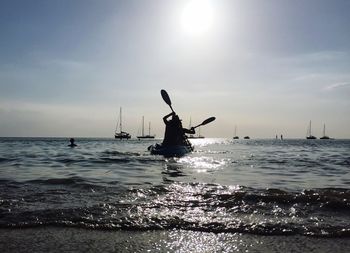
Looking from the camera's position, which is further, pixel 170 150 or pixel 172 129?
pixel 172 129

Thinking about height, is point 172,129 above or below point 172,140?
above

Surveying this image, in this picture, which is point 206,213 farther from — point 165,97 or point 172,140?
point 165,97

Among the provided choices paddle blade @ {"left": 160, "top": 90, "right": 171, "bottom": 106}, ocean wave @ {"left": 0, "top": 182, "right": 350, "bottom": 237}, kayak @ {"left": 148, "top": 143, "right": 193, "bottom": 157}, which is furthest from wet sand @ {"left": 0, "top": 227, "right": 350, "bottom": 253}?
paddle blade @ {"left": 160, "top": 90, "right": 171, "bottom": 106}

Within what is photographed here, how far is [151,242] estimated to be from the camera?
6168mm

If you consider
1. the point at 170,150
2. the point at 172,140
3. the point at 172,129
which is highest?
the point at 172,129

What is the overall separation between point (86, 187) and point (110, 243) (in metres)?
6.82

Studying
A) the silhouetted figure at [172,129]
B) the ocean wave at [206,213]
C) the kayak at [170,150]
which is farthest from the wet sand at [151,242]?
the silhouetted figure at [172,129]

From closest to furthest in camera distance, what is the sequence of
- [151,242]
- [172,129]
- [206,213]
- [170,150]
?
[151,242] < [206,213] < [170,150] < [172,129]

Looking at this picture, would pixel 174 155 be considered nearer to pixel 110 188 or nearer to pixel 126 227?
pixel 110 188

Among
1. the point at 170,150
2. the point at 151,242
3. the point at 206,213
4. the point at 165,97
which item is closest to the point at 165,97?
the point at 165,97

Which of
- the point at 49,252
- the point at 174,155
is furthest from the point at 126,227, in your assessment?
the point at 174,155

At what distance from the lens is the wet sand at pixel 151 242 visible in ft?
19.0

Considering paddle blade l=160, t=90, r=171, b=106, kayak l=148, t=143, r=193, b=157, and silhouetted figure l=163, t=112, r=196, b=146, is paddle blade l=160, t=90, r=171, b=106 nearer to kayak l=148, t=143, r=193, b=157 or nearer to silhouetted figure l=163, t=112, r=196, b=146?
silhouetted figure l=163, t=112, r=196, b=146

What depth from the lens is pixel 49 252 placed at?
5.54m
